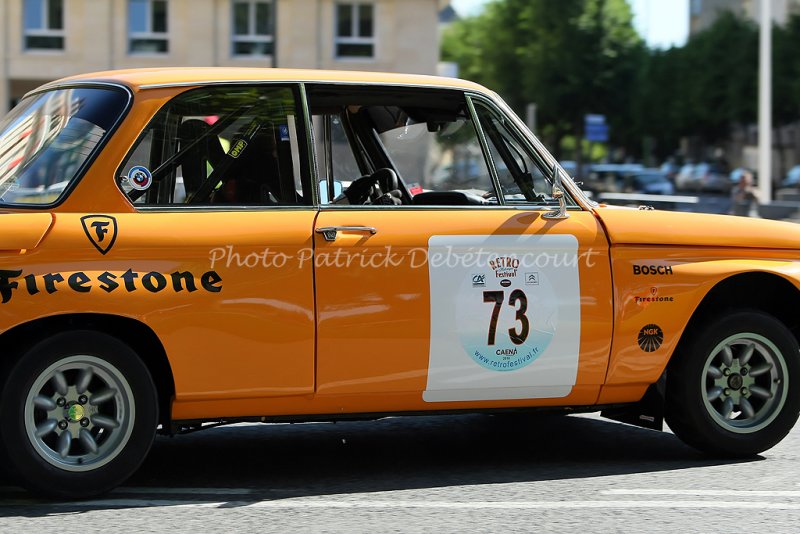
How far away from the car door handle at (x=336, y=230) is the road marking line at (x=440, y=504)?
1.11 meters

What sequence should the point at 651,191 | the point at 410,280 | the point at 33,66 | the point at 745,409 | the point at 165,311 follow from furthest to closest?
the point at 651,191, the point at 33,66, the point at 745,409, the point at 410,280, the point at 165,311

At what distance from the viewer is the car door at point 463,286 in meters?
5.39

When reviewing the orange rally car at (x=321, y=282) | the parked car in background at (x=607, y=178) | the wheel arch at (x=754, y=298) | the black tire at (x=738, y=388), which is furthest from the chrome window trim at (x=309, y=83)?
the parked car in background at (x=607, y=178)

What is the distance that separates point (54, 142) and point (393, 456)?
88.4 inches

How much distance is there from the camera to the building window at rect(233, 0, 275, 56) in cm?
4441

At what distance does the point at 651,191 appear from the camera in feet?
172

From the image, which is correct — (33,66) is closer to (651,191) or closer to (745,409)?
(651,191)

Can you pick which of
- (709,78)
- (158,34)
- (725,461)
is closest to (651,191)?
(709,78)

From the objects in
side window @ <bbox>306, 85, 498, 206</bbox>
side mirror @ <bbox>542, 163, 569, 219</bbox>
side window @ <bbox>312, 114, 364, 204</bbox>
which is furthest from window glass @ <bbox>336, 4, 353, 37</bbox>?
side mirror @ <bbox>542, 163, 569, 219</bbox>

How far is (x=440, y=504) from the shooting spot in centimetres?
525

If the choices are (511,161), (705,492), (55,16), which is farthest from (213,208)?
(55,16)

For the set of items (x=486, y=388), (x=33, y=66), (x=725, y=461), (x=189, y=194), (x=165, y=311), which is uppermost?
(x=33, y=66)

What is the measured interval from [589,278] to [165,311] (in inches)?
75.0

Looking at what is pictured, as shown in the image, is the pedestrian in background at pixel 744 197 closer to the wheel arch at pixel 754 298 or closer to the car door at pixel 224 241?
the wheel arch at pixel 754 298
